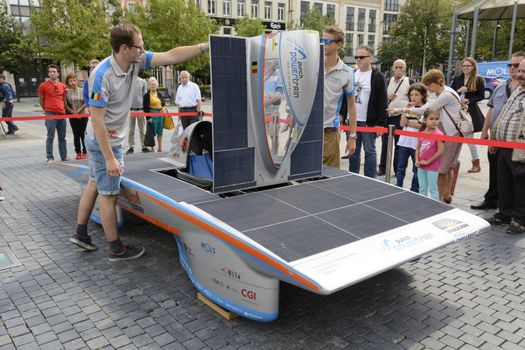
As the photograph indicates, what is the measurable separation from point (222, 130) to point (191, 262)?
1141 mm

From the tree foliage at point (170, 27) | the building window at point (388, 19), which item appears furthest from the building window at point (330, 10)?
the tree foliage at point (170, 27)

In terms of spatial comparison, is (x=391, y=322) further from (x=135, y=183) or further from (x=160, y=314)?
(x=135, y=183)

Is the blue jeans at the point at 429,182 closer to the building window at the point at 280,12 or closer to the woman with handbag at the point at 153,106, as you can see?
the woman with handbag at the point at 153,106

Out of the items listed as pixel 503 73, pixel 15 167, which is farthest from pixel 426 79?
pixel 503 73

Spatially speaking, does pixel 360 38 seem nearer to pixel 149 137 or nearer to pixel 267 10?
pixel 267 10

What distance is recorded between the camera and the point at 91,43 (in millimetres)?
26406

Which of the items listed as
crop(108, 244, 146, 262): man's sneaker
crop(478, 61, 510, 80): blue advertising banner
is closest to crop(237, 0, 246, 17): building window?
crop(478, 61, 510, 80): blue advertising banner

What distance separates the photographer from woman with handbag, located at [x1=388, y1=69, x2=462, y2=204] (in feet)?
18.4

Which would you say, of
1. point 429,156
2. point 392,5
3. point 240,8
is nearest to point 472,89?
point 429,156

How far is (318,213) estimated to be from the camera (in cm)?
349

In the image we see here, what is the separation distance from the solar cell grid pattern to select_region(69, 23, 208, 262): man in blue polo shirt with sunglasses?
3.80 ft

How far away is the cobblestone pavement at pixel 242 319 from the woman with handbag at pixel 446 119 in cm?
100

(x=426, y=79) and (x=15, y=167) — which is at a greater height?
(x=426, y=79)

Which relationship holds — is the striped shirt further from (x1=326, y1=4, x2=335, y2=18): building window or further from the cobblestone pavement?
(x1=326, y1=4, x2=335, y2=18): building window
